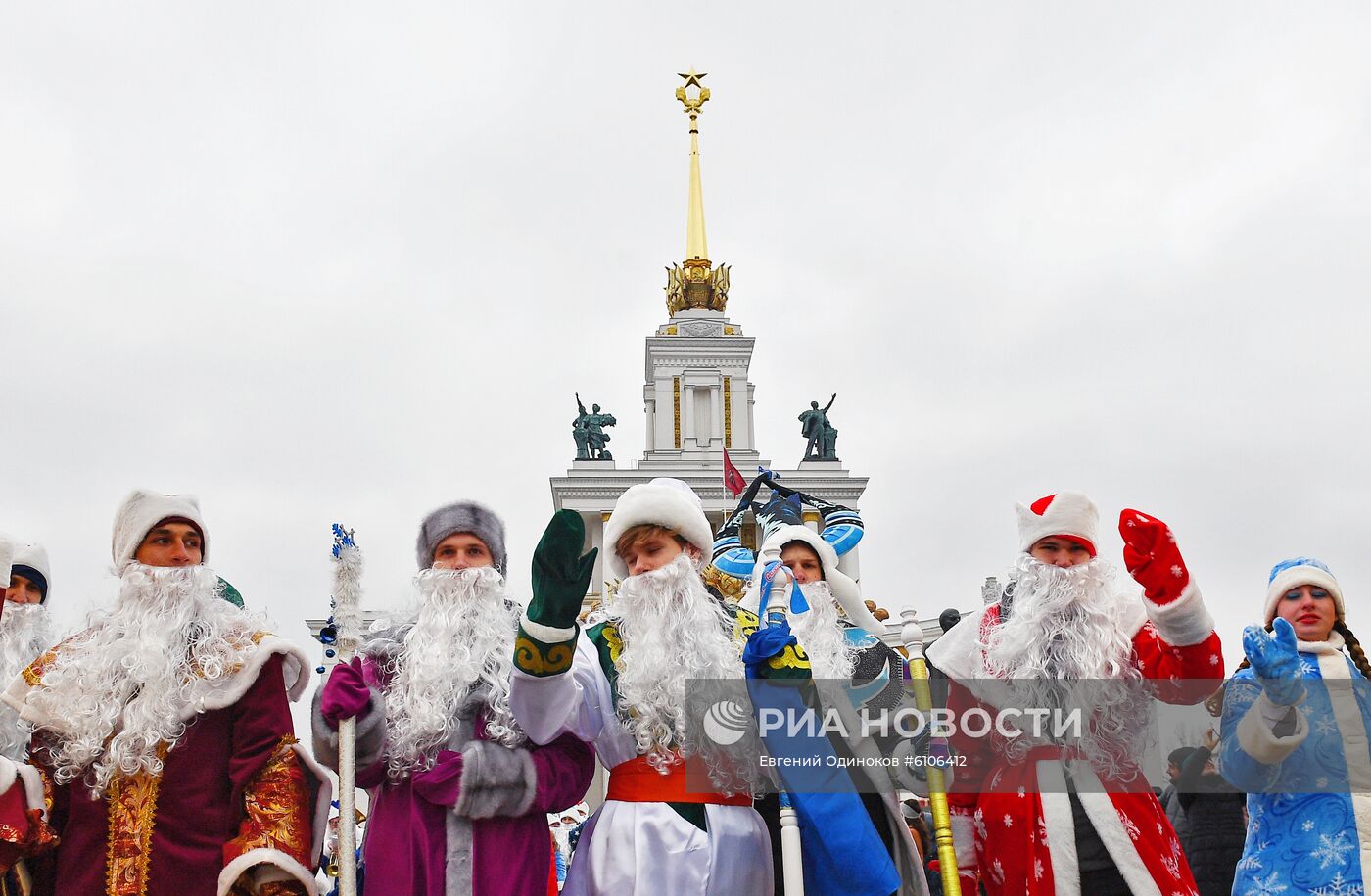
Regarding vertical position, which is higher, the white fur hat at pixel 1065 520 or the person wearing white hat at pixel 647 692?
the white fur hat at pixel 1065 520

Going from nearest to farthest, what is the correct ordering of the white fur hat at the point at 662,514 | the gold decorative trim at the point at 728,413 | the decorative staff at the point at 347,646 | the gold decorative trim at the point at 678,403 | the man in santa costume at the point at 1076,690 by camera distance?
the decorative staff at the point at 347,646 → the man in santa costume at the point at 1076,690 → the white fur hat at the point at 662,514 → the gold decorative trim at the point at 728,413 → the gold decorative trim at the point at 678,403

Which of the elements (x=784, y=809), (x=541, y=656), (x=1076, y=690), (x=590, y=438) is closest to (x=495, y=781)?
(x=541, y=656)

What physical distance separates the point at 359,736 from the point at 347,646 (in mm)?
323

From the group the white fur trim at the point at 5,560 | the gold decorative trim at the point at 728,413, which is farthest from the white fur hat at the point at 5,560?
the gold decorative trim at the point at 728,413

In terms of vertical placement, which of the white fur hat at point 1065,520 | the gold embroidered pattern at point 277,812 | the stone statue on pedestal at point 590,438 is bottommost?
the gold embroidered pattern at point 277,812

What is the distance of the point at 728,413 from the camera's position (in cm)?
4447

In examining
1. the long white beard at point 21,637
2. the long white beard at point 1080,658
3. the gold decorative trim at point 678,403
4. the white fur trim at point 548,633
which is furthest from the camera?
the gold decorative trim at point 678,403

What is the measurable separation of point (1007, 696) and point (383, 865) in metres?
2.22

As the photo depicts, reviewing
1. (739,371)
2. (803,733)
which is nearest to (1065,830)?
(803,733)

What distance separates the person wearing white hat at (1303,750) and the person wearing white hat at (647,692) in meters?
1.61

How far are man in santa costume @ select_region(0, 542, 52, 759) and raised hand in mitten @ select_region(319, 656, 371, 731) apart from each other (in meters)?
1.64

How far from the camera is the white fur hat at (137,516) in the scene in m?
4.47

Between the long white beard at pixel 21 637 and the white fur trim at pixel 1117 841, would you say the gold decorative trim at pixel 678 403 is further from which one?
the white fur trim at pixel 1117 841

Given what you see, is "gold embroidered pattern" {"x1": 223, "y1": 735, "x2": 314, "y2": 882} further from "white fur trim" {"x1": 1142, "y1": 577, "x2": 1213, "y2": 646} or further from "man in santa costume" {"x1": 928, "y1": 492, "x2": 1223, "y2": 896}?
"white fur trim" {"x1": 1142, "y1": 577, "x2": 1213, "y2": 646}
